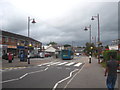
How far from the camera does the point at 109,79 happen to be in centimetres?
710

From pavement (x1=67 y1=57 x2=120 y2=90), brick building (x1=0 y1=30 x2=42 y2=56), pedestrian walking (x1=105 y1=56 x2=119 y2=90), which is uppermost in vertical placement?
brick building (x1=0 y1=30 x2=42 y2=56)

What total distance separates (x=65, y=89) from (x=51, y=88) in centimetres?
69

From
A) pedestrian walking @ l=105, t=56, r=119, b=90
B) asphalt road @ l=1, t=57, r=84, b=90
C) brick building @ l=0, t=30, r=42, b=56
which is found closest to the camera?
pedestrian walking @ l=105, t=56, r=119, b=90

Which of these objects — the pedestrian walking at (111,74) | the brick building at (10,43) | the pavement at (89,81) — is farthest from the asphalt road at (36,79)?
the brick building at (10,43)

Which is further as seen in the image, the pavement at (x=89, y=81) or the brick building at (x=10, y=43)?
the brick building at (x=10, y=43)

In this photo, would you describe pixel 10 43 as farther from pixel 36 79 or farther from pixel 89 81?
pixel 89 81

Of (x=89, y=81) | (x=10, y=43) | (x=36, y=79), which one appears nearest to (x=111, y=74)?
(x=89, y=81)

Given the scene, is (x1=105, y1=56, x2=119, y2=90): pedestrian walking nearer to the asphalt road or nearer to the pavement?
the pavement

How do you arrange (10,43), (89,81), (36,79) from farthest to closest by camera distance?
(10,43) → (36,79) → (89,81)

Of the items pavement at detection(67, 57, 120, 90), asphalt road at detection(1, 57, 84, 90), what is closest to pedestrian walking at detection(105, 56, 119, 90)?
pavement at detection(67, 57, 120, 90)

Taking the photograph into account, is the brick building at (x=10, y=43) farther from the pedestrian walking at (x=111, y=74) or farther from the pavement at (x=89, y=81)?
the pedestrian walking at (x=111, y=74)

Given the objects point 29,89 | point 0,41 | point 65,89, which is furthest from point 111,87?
point 0,41

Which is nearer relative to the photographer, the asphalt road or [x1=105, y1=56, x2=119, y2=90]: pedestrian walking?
[x1=105, y1=56, x2=119, y2=90]: pedestrian walking

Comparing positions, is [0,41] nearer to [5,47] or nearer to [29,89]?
[5,47]
